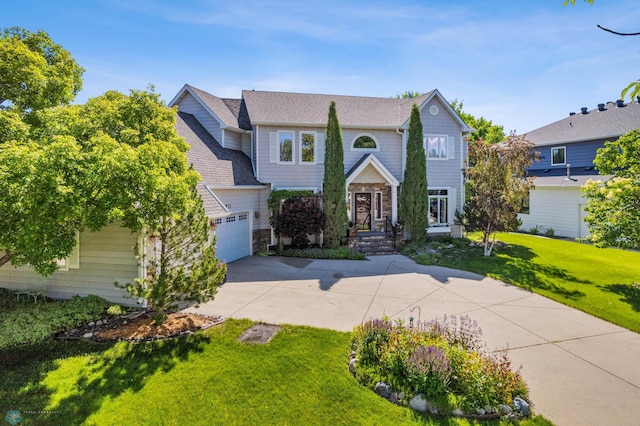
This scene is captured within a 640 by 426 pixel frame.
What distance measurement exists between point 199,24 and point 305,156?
28.2ft

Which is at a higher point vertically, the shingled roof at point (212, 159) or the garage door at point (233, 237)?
the shingled roof at point (212, 159)

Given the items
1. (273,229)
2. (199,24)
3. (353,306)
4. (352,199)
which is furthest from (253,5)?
(352,199)

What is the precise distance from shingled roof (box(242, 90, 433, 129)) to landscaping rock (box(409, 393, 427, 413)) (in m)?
14.8

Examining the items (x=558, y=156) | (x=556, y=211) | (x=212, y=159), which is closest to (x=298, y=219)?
(x=212, y=159)

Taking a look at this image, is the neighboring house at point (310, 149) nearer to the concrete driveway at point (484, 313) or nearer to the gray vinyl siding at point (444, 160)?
the gray vinyl siding at point (444, 160)

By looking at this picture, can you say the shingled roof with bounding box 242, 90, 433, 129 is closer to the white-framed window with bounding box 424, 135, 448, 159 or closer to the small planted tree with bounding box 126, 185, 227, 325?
the white-framed window with bounding box 424, 135, 448, 159

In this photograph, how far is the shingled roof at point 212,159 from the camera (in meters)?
13.3

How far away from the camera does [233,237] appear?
15125 mm

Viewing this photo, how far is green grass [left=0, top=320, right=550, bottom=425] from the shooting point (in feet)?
16.5

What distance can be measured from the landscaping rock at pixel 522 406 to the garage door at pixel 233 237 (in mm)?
11591

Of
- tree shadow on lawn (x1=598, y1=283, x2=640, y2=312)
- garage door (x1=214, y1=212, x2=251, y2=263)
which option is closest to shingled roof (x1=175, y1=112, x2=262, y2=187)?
garage door (x1=214, y1=212, x2=251, y2=263)

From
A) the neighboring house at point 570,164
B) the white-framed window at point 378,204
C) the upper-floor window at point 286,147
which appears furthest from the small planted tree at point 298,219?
the neighboring house at point 570,164

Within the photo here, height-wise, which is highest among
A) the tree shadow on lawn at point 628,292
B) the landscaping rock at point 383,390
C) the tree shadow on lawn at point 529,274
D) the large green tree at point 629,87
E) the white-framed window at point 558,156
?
the white-framed window at point 558,156

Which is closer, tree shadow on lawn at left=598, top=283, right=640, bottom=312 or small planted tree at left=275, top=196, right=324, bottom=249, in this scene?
tree shadow on lawn at left=598, top=283, right=640, bottom=312
